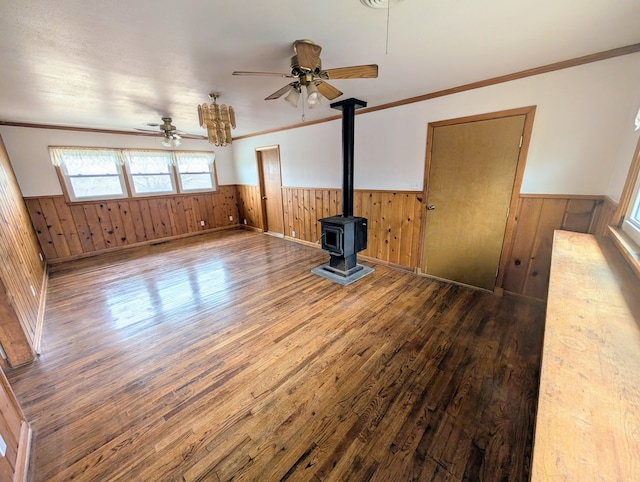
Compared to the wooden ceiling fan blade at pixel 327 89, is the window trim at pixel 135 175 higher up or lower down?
lower down

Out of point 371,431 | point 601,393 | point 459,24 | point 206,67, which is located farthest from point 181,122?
point 601,393

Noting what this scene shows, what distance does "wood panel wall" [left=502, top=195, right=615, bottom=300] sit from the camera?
7.54ft

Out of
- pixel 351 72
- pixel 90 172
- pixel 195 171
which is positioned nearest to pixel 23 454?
pixel 351 72

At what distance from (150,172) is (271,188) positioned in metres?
2.55

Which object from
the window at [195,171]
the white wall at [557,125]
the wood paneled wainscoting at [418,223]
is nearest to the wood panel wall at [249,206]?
the window at [195,171]

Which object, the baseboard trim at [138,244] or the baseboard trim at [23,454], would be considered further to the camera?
the baseboard trim at [138,244]

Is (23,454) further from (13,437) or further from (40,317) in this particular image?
(40,317)

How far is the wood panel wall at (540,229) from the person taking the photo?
230 centimetres

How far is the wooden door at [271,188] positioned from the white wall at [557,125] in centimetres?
236

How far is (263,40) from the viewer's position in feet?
5.62

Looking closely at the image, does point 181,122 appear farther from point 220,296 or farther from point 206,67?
point 220,296

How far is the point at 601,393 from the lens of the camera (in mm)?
720

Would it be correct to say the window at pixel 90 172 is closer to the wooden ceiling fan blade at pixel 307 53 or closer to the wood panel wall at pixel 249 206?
the wood panel wall at pixel 249 206

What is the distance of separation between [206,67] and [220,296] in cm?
234
